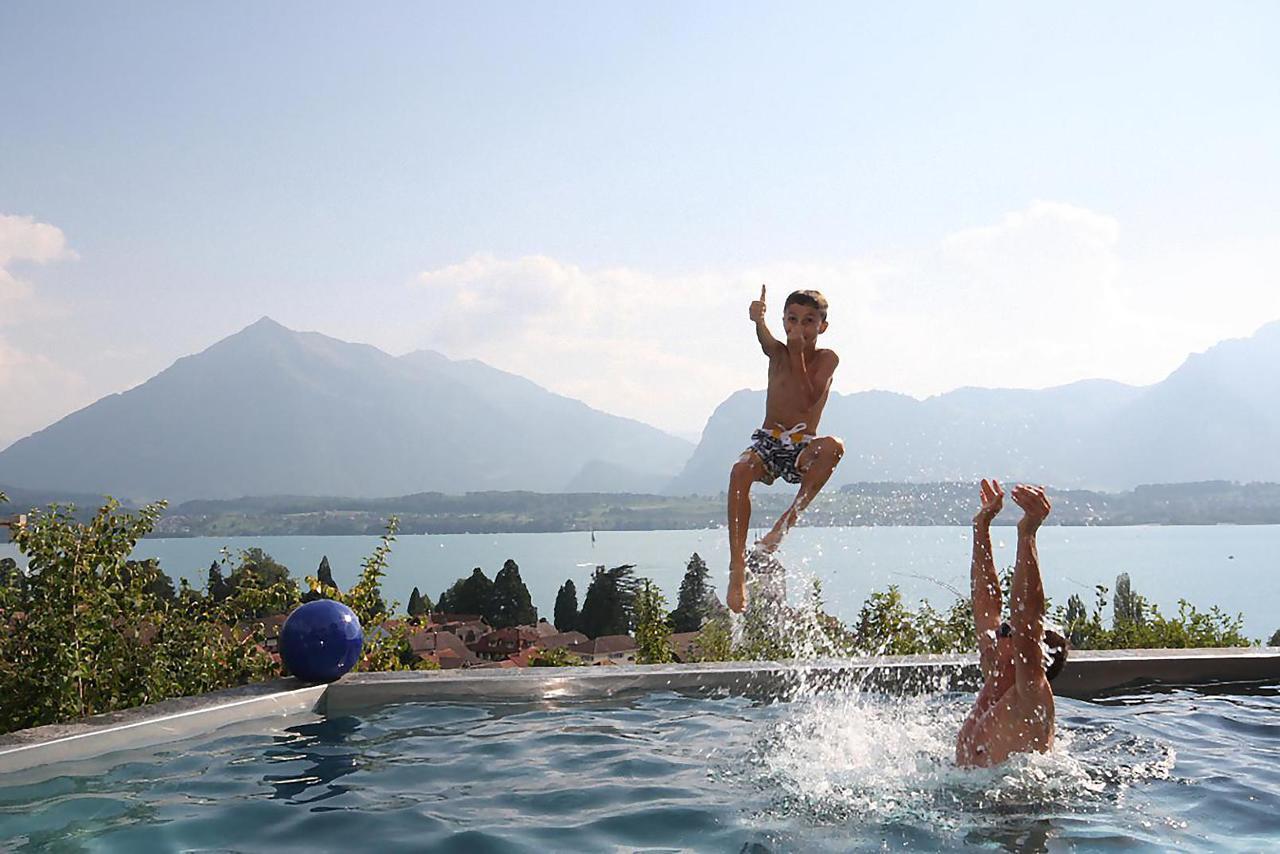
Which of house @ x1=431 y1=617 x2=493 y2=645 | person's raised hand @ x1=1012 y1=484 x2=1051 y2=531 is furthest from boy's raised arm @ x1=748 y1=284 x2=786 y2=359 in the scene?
house @ x1=431 y1=617 x2=493 y2=645

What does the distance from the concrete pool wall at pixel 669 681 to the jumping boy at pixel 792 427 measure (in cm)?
91

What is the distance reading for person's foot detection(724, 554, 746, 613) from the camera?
5.87 metres

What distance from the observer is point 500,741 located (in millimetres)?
5273

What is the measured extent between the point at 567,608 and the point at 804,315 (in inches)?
534

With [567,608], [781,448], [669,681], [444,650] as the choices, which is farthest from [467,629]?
[781,448]

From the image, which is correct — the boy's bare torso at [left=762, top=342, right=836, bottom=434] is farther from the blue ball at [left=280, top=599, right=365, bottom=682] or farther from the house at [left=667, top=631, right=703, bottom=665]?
the blue ball at [left=280, top=599, right=365, bottom=682]

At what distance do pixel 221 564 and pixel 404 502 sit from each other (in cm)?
10020

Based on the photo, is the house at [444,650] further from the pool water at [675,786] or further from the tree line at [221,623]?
the pool water at [675,786]

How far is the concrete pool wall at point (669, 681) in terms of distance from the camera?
5.54 m

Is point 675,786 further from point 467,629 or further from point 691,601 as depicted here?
point 467,629

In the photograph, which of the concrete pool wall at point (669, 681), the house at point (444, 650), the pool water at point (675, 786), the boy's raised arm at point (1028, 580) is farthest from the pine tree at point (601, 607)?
the boy's raised arm at point (1028, 580)

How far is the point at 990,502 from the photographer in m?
4.36

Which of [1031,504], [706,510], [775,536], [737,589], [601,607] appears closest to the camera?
[1031,504]

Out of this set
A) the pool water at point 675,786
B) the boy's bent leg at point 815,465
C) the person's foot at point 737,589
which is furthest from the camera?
the boy's bent leg at point 815,465
